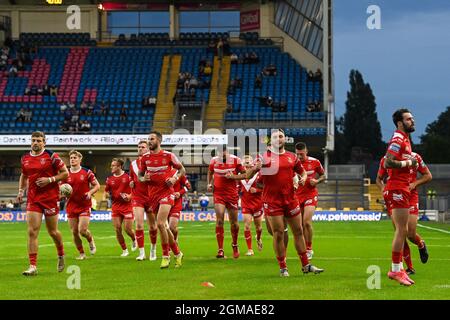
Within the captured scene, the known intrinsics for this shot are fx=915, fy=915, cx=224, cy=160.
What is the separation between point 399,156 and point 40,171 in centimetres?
671

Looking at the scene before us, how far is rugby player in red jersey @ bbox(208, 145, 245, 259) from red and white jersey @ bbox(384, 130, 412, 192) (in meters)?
7.35

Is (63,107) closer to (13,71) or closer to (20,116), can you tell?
(20,116)

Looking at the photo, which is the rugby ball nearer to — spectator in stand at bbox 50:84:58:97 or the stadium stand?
the stadium stand

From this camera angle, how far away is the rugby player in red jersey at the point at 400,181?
46.8 ft

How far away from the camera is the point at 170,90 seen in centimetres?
6650

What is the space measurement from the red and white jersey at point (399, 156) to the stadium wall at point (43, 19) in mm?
60598

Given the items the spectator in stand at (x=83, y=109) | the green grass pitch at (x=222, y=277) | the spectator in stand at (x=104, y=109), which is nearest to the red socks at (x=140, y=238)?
the green grass pitch at (x=222, y=277)

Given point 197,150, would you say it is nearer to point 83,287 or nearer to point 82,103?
point 82,103

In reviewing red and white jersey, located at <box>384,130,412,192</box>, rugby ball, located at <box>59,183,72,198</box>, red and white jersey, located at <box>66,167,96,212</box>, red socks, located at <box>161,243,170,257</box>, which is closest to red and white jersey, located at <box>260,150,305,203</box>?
red and white jersey, located at <box>384,130,412,192</box>

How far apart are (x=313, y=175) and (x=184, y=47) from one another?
5203cm

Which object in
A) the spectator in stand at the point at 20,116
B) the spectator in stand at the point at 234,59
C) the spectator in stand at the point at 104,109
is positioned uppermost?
the spectator in stand at the point at 234,59

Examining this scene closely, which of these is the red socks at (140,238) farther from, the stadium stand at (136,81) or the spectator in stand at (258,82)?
the spectator in stand at (258,82)

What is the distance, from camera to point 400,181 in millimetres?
14555
